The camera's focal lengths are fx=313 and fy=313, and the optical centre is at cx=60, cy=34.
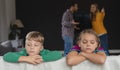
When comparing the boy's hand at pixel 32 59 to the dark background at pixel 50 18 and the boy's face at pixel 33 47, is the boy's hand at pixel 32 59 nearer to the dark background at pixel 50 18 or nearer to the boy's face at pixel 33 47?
the boy's face at pixel 33 47

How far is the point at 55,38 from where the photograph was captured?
8164 mm

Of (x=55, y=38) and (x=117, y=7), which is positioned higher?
(x=117, y=7)

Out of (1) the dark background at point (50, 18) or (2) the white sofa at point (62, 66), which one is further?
(1) the dark background at point (50, 18)

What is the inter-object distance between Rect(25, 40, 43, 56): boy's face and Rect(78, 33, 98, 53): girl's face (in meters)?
0.21

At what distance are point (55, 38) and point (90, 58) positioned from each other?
676 cm

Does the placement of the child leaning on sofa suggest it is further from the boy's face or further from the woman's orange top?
the woman's orange top

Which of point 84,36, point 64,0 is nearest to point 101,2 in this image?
point 64,0

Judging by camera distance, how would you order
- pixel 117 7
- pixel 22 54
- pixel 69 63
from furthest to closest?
pixel 117 7 < pixel 22 54 < pixel 69 63

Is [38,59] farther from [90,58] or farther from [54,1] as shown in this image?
[54,1]

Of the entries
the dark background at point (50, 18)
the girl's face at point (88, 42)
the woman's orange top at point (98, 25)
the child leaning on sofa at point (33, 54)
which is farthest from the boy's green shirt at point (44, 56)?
the dark background at point (50, 18)

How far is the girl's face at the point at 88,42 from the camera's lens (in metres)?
1.48

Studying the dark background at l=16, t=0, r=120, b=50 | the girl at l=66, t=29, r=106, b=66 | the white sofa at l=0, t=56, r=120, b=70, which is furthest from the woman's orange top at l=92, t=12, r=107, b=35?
the white sofa at l=0, t=56, r=120, b=70

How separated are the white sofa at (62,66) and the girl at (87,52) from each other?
0.03 m

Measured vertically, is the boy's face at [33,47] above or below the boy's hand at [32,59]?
above
